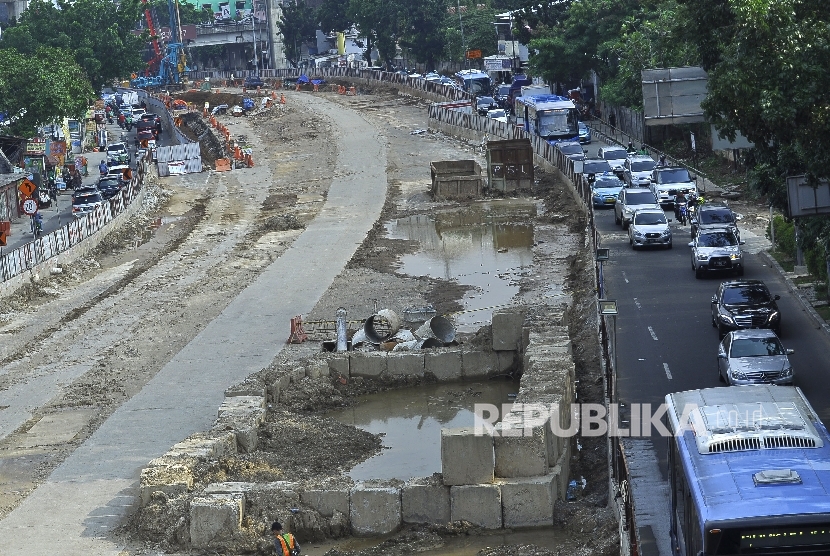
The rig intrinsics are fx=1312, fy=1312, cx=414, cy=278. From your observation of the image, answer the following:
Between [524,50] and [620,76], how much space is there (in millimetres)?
50061

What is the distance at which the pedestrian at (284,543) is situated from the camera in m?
17.3

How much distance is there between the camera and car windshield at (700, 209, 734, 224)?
39656 millimetres

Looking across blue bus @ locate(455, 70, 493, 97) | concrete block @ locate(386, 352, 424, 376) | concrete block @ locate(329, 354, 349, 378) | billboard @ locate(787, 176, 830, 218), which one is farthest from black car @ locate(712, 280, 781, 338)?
blue bus @ locate(455, 70, 493, 97)

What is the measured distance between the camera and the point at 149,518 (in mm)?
19500

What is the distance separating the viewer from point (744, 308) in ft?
95.7

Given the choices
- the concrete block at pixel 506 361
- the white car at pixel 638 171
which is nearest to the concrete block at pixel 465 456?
the concrete block at pixel 506 361

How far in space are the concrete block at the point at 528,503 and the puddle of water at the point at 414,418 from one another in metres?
4.14

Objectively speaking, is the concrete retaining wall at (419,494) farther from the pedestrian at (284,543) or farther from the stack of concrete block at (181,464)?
the pedestrian at (284,543)

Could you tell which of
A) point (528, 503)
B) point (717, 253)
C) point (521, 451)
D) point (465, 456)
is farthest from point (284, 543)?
point (717, 253)

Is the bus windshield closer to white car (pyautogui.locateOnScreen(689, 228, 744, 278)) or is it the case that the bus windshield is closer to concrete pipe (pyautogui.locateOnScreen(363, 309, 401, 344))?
white car (pyautogui.locateOnScreen(689, 228, 744, 278))

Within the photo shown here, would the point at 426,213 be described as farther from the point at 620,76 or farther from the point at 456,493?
the point at 456,493

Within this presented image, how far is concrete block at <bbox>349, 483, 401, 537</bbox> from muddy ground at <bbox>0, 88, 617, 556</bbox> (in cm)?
39

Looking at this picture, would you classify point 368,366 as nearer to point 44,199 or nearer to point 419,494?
point 419,494

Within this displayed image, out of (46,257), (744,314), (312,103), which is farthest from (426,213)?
(312,103)
